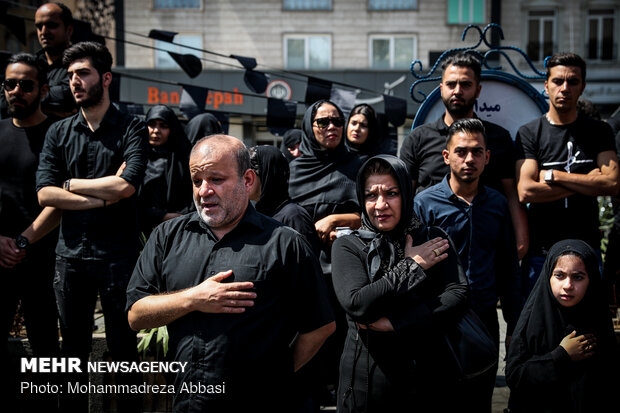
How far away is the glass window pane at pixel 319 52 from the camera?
22.2 m

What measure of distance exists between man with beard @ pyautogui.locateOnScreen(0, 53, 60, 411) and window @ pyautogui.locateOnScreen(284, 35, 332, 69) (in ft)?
60.5

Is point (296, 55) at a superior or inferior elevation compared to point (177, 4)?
inferior

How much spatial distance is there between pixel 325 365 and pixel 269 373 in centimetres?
193

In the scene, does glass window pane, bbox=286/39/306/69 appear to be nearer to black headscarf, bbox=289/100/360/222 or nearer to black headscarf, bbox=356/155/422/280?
black headscarf, bbox=289/100/360/222

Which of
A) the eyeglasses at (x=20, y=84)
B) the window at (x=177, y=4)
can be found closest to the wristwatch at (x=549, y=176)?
the eyeglasses at (x=20, y=84)

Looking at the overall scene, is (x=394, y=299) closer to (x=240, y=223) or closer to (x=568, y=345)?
(x=240, y=223)

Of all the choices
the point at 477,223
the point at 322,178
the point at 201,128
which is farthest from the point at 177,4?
the point at 477,223

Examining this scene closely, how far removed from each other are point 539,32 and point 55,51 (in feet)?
68.8

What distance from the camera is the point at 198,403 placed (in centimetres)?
250

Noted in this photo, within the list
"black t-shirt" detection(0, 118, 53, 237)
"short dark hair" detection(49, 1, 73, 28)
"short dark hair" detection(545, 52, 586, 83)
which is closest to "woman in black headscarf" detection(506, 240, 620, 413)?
"short dark hair" detection(545, 52, 586, 83)

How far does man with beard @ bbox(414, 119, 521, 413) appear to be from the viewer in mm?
3500

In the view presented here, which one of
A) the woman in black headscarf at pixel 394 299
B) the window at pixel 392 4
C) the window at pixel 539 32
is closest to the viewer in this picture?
the woman in black headscarf at pixel 394 299

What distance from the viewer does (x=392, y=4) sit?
22.1 meters

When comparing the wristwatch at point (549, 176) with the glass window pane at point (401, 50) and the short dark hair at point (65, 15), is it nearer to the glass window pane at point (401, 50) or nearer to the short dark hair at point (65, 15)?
the short dark hair at point (65, 15)
